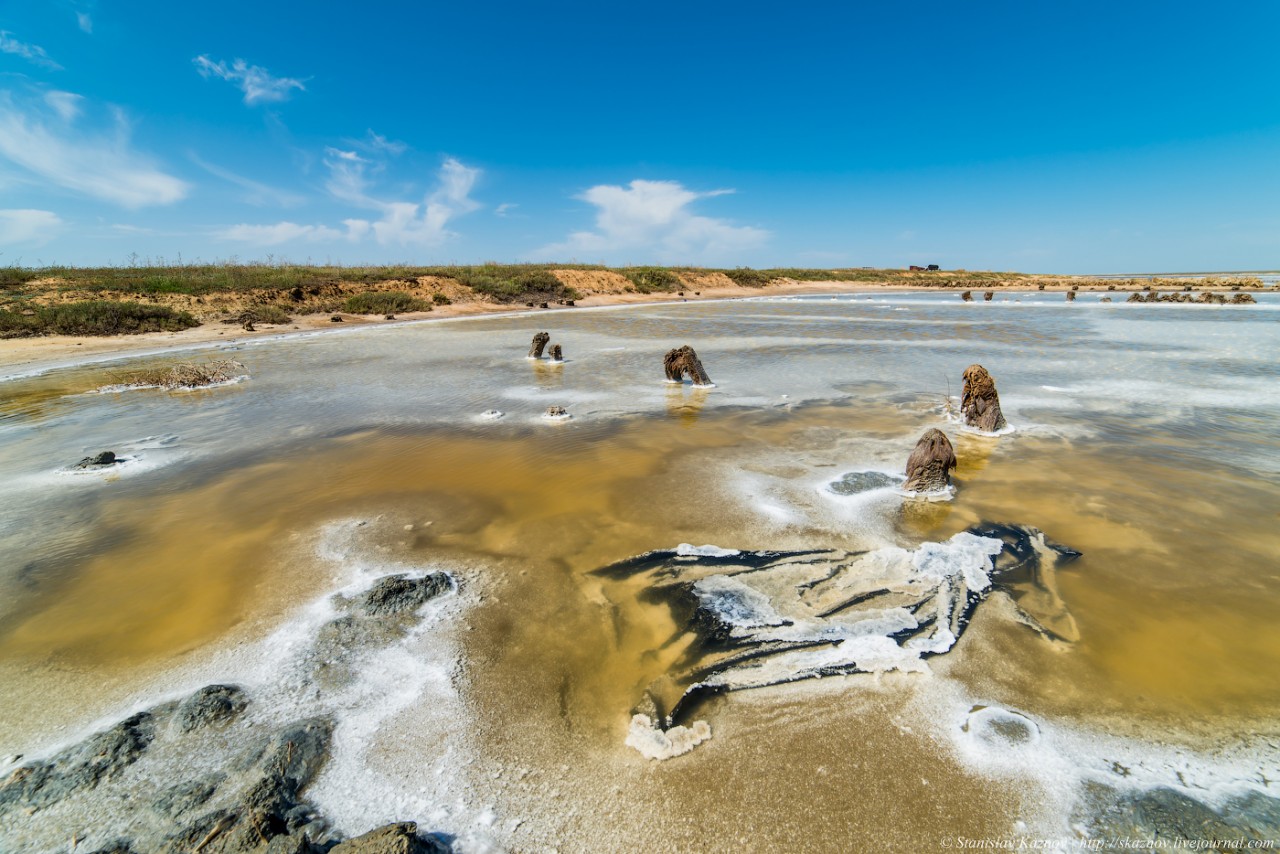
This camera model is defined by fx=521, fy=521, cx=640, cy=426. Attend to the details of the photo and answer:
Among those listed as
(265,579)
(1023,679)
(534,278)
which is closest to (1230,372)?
(1023,679)

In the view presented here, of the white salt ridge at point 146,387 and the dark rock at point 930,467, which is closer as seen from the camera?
the dark rock at point 930,467

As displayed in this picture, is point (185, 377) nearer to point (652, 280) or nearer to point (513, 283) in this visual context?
point (513, 283)

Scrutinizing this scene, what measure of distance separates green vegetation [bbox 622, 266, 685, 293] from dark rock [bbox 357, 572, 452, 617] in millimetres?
46775

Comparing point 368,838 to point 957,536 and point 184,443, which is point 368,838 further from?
Result: point 184,443

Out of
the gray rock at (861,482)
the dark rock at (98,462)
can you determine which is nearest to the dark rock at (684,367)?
the gray rock at (861,482)

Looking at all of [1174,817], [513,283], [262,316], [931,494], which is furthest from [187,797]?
[513,283]

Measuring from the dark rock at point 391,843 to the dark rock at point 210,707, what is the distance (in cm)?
133

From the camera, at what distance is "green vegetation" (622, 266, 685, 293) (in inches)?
1955

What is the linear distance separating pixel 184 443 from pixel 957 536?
1050 centimetres

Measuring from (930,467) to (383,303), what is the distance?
31.3m

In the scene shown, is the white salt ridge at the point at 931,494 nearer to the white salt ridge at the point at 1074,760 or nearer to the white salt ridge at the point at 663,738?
the white salt ridge at the point at 1074,760

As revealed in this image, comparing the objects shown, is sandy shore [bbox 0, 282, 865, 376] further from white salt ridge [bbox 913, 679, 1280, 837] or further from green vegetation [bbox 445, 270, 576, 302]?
white salt ridge [bbox 913, 679, 1280, 837]

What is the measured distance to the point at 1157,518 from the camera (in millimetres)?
5188

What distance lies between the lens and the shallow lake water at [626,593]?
2.58 meters
